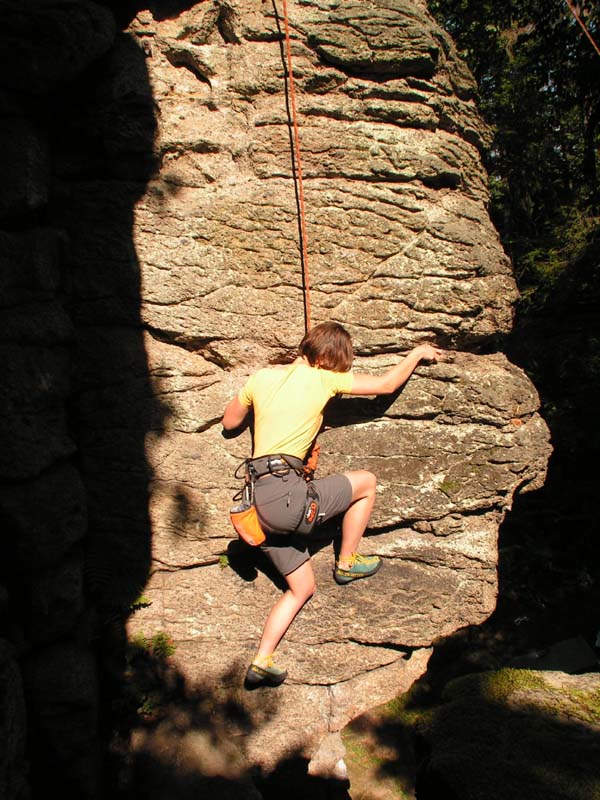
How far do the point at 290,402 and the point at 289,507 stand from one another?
611 millimetres

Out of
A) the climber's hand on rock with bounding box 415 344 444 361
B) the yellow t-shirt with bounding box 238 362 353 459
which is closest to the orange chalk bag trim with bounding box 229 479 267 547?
the yellow t-shirt with bounding box 238 362 353 459

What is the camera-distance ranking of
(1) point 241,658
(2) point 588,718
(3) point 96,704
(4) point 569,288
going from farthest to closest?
(4) point 569,288 → (1) point 241,658 → (3) point 96,704 → (2) point 588,718

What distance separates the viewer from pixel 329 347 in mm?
3533

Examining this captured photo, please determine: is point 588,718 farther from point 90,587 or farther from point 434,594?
point 90,587

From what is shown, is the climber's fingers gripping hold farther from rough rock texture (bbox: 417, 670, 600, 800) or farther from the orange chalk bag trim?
rough rock texture (bbox: 417, 670, 600, 800)

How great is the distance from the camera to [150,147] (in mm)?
3729

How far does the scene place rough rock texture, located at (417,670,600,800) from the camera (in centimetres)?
275

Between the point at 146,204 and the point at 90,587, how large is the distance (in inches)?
96.2

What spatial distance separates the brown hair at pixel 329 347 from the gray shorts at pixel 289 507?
68cm

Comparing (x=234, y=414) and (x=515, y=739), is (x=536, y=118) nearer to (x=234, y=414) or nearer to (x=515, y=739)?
(x=234, y=414)

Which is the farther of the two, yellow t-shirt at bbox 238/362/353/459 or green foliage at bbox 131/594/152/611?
green foliage at bbox 131/594/152/611

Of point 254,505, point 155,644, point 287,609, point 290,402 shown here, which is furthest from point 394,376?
point 155,644

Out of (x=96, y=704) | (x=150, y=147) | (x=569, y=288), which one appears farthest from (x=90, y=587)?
(x=569, y=288)

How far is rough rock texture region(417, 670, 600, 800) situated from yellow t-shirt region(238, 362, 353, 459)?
170 centimetres
